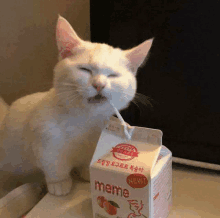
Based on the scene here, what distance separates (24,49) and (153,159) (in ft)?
3.14

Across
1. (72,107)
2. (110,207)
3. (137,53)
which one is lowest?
(110,207)

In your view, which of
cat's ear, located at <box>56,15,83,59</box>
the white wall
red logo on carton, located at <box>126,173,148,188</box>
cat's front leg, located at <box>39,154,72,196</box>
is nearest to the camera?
red logo on carton, located at <box>126,173,148,188</box>

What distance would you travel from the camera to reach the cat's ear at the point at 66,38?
2.01ft

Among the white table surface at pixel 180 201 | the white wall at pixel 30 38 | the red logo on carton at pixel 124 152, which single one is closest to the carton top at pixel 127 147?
the red logo on carton at pixel 124 152

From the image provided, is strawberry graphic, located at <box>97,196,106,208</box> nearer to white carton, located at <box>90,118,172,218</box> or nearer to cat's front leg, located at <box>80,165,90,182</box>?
white carton, located at <box>90,118,172,218</box>

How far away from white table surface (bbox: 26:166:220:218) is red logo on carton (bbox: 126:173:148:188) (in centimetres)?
22

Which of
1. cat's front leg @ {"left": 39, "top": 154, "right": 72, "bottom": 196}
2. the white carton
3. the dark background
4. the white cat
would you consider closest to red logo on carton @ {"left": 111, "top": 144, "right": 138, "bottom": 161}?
the white carton

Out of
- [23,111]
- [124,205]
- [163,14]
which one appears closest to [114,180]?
[124,205]

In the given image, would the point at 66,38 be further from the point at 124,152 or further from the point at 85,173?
the point at 85,173

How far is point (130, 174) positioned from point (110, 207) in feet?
0.40

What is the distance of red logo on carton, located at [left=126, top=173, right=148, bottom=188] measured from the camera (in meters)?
0.51

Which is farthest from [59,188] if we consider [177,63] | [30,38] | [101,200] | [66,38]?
[30,38]

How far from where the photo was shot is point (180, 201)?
2.37ft

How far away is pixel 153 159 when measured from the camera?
0.54 meters
